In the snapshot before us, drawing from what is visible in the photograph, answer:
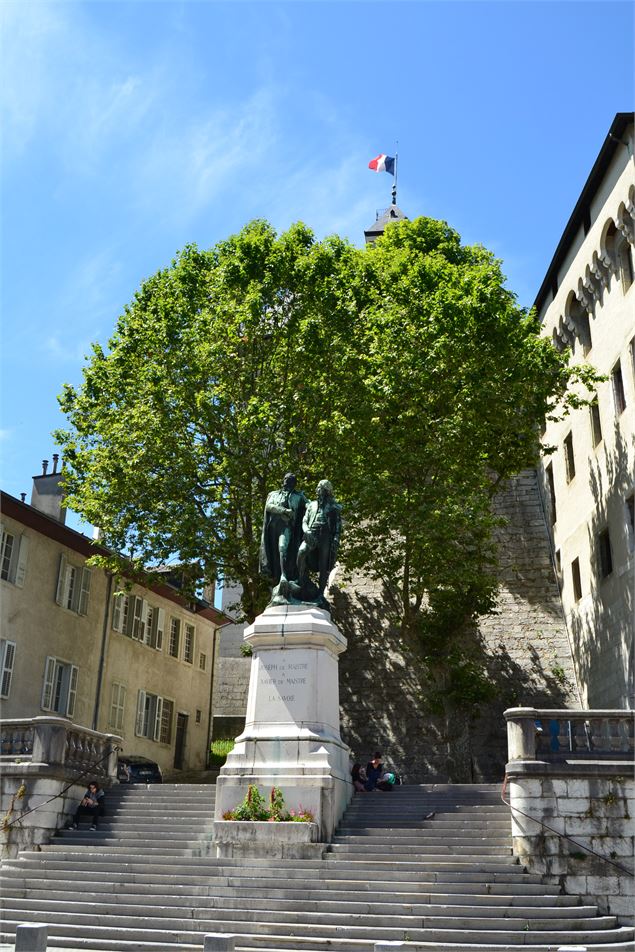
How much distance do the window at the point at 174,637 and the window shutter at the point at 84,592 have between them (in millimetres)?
6203

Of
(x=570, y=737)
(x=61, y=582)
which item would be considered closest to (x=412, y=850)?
(x=570, y=737)

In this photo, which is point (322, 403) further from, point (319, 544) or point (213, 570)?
point (319, 544)

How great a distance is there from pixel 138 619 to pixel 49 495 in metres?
5.46

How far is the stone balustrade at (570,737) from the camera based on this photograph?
1493 cm

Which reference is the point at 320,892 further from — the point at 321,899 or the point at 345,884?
the point at 345,884

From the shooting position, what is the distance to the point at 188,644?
36062 mm

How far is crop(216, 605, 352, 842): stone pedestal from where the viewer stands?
15336 mm

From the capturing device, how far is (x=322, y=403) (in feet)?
80.4

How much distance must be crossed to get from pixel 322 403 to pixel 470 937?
49.7 ft

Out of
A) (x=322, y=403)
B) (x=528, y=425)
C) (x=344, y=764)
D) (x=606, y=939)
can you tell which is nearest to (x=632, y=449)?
(x=528, y=425)

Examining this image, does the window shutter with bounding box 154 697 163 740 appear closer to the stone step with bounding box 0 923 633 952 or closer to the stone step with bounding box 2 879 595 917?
the stone step with bounding box 2 879 595 917

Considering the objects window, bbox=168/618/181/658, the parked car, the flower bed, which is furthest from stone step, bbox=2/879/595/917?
window, bbox=168/618/181/658

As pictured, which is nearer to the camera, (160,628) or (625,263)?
(625,263)

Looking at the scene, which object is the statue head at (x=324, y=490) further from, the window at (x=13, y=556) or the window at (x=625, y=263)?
the window at (x=625, y=263)
